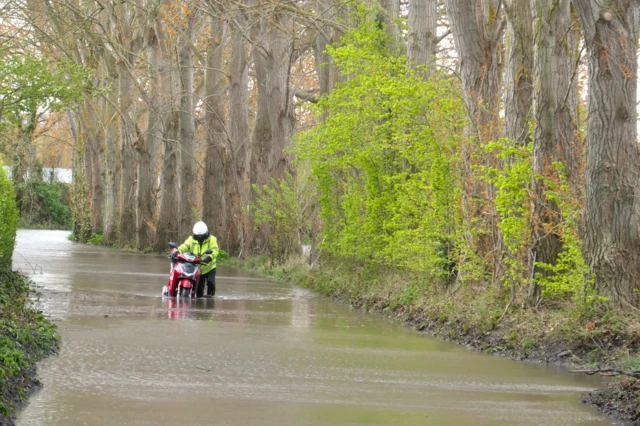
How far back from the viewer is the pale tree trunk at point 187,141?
40875 mm

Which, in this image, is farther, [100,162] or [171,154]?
[100,162]

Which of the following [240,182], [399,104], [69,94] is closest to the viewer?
[399,104]

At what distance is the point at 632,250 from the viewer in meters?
13.8

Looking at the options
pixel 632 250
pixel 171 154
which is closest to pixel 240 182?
pixel 171 154

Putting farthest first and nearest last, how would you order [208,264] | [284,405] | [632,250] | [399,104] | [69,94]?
1. [69,94]
2. [208,264]
3. [399,104]
4. [632,250]
5. [284,405]

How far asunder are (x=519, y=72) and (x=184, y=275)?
25.1 ft

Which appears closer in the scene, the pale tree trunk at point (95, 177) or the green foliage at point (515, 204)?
the green foliage at point (515, 204)

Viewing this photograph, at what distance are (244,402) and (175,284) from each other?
11725 millimetres

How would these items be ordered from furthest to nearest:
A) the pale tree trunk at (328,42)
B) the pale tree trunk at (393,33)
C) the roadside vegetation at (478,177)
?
the pale tree trunk at (328,42) → the pale tree trunk at (393,33) → the roadside vegetation at (478,177)

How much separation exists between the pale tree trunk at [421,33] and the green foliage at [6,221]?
849cm

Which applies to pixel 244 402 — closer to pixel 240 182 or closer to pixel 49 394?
pixel 49 394

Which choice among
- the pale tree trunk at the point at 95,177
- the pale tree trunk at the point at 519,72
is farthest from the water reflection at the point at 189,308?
the pale tree trunk at the point at 95,177

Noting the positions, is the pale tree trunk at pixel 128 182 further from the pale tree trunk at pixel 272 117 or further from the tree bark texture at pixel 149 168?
the pale tree trunk at pixel 272 117

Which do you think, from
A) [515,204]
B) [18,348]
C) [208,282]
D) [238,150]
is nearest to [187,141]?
[238,150]
